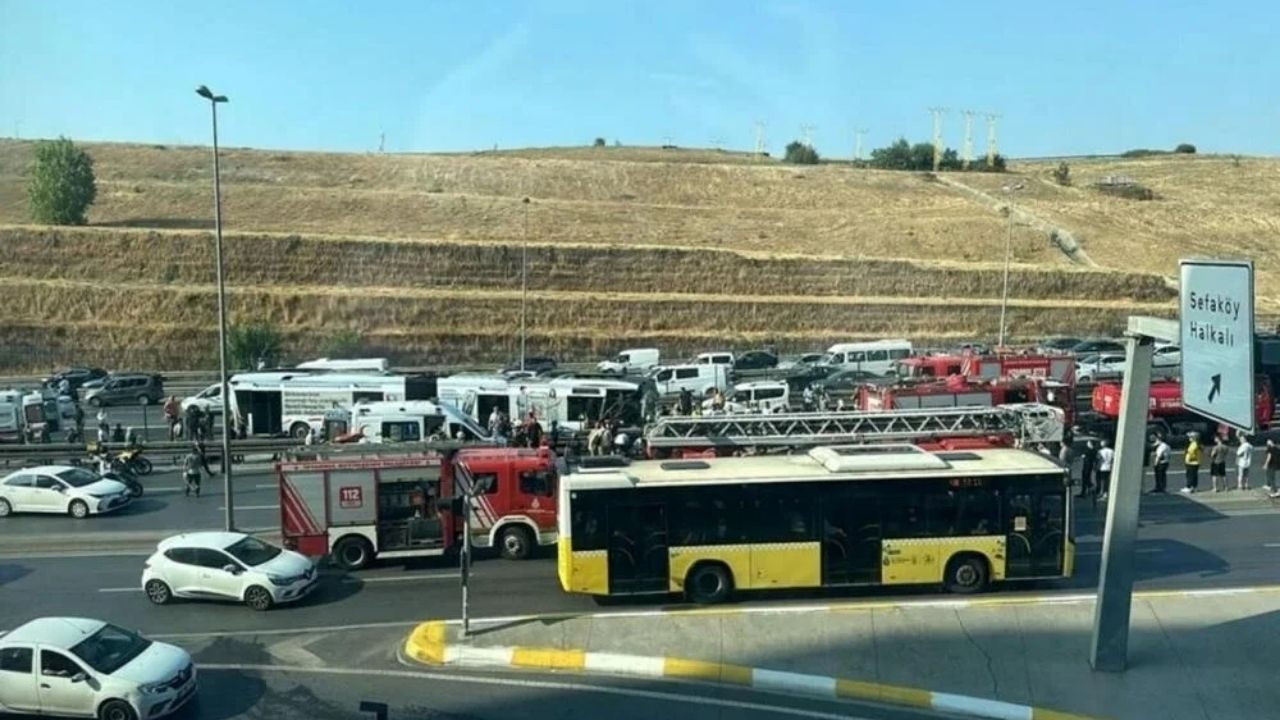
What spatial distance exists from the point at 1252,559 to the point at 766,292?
45160 millimetres

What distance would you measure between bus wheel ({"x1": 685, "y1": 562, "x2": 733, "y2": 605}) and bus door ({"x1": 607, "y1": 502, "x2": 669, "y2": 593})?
377mm

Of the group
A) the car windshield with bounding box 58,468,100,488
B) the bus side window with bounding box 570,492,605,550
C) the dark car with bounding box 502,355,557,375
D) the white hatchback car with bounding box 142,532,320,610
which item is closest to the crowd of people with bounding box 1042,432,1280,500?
the bus side window with bounding box 570,492,605,550

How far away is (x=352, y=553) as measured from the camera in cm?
1939

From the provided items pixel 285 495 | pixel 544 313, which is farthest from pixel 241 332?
pixel 285 495

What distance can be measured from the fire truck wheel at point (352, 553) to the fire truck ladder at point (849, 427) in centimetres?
551

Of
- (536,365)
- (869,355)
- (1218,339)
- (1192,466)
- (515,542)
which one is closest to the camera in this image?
(1218,339)

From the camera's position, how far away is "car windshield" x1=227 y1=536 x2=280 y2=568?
1730 centimetres

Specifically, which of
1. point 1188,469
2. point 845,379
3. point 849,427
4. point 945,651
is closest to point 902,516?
point 945,651

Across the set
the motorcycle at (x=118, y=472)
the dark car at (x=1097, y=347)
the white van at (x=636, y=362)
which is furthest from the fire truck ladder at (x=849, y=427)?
the dark car at (x=1097, y=347)

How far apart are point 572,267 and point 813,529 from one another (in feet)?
160

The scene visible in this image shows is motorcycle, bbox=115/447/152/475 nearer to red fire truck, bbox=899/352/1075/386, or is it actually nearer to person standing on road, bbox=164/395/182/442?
person standing on road, bbox=164/395/182/442

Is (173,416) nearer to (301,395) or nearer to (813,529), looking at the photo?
(301,395)

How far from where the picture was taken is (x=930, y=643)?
1394 centimetres

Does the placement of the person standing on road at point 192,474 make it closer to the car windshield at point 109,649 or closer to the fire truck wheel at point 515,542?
the fire truck wheel at point 515,542
